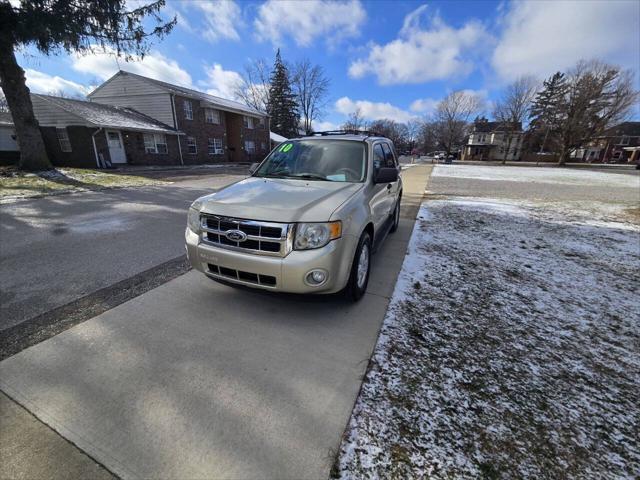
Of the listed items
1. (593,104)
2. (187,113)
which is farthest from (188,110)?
(593,104)

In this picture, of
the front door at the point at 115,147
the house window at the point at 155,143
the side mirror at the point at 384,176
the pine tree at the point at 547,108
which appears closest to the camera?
the side mirror at the point at 384,176

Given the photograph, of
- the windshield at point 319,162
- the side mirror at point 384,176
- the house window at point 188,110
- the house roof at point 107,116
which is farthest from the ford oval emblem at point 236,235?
the house window at point 188,110

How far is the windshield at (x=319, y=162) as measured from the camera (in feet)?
12.0

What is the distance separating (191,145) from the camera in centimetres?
2592

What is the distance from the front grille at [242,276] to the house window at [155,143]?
23468 mm

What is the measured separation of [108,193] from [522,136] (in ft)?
241

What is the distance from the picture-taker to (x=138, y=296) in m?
3.29

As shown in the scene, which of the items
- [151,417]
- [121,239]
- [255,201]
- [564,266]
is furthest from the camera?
[121,239]

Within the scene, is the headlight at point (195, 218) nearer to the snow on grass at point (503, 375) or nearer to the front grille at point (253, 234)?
the front grille at point (253, 234)

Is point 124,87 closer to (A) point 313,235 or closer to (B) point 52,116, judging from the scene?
(B) point 52,116

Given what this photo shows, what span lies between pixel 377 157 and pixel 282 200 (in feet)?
7.00

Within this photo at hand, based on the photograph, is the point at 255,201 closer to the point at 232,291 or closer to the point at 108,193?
the point at 232,291

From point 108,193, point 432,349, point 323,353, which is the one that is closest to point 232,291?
point 323,353

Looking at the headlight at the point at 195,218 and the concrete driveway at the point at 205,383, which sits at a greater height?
the headlight at the point at 195,218
